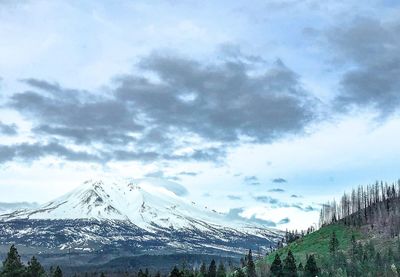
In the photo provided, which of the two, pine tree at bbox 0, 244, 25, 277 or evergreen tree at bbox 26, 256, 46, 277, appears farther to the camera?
evergreen tree at bbox 26, 256, 46, 277

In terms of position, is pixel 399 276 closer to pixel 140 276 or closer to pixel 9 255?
pixel 140 276

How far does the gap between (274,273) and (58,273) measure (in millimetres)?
59417

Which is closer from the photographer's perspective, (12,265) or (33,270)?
(12,265)

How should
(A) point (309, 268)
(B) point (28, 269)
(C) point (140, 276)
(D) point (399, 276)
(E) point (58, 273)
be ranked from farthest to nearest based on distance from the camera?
(A) point (309, 268) < (C) point (140, 276) < (D) point (399, 276) < (E) point (58, 273) < (B) point (28, 269)

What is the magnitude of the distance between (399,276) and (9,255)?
103 metres

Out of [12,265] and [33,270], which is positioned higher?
[33,270]

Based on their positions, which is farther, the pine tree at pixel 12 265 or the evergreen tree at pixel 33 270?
the evergreen tree at pixel 33 270

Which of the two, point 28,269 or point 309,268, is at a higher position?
point 309,268

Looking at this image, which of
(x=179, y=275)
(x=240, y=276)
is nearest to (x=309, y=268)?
(x=240, y=276)

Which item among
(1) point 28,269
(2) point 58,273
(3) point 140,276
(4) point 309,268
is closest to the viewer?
(1) point 28,269

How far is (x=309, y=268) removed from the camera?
18262 cm

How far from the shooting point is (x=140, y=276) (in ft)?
562

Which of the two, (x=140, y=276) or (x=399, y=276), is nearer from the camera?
(x=399, y=276)

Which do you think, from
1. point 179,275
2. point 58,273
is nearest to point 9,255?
point 58,273
